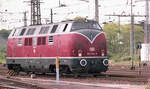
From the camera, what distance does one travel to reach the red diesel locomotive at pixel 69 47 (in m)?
23.7

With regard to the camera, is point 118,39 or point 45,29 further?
point 118,39

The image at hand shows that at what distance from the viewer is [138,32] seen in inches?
3937

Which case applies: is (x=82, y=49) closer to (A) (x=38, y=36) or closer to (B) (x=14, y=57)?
(A) (x=38, y=36)

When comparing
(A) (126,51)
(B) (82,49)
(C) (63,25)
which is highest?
(C) (63,25)

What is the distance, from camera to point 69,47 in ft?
78.0

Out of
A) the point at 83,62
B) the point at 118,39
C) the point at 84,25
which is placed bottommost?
the point at 118,39

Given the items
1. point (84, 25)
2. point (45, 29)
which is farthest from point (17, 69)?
point (84, 25)

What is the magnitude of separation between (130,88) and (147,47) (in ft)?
116

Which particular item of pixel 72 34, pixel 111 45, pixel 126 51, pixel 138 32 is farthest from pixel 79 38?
pixel 138 32

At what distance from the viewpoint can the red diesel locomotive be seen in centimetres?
2370

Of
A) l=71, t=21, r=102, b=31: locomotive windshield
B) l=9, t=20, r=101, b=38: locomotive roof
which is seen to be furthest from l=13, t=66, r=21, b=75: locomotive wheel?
l=71, t=21, r=102, b=31: locomotive windshield

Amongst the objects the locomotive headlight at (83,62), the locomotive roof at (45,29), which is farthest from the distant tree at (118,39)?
the locomotive headlight at (83,62)

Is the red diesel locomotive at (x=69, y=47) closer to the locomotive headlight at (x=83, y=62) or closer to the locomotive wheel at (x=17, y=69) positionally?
the locomotive headlight at (x=83, y=62)

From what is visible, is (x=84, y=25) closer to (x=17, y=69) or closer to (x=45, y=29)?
(x=45, y=29)
